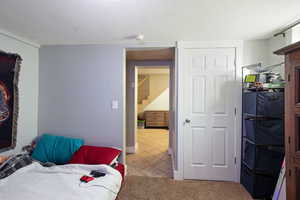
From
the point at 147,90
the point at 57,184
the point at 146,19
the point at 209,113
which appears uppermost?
the point at 146,19

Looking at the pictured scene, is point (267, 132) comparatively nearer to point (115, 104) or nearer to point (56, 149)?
point (115, 104)

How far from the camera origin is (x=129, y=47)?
8.39 feet

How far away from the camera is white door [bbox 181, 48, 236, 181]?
2.43 metres

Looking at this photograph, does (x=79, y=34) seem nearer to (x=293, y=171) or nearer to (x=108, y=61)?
(x=108, y=61)

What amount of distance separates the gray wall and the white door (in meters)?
1.09

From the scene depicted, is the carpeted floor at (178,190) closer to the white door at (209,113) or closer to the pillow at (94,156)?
the white door at (209,113)

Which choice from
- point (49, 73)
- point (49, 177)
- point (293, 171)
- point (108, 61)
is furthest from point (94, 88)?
point (293, 171)

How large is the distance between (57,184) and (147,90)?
5566 mm

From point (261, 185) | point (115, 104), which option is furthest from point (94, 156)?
point (261, 185)

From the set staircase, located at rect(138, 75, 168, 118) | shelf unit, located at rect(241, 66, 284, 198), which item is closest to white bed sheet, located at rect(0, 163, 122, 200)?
shelf unit, located at rect(241, 66, 284, 198)

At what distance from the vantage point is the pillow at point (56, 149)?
2.38 m

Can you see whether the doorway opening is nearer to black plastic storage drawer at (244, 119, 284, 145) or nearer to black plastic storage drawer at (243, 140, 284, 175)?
black plastic storage drawer at (243, 140, 284, 175)

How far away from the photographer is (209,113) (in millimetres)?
2471

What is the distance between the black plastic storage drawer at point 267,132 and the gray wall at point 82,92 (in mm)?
1881
